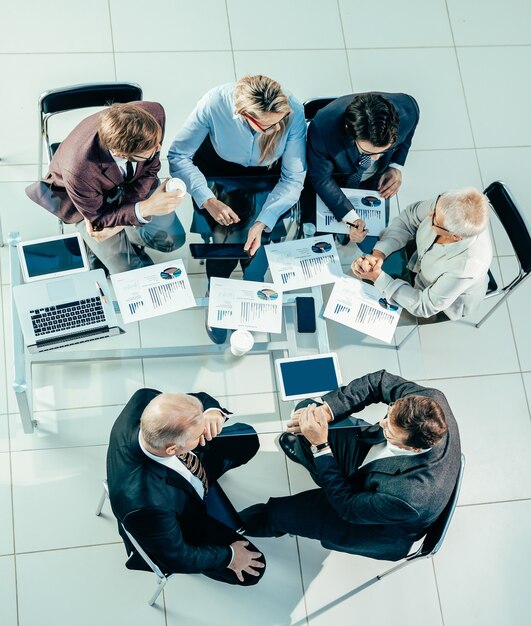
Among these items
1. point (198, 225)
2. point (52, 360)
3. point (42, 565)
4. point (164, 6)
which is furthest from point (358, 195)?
point (42, 565)

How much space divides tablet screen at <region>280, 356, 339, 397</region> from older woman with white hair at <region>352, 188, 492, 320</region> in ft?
1.49

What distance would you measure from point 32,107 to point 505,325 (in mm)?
3020

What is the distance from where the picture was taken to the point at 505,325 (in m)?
3.81

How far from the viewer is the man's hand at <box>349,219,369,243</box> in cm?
302

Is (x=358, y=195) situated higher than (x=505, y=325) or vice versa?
(x=358, y=195)

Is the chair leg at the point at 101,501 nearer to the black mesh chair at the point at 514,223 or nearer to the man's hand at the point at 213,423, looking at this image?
the man's hand at the point at 213,423

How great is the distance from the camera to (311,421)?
259 cm

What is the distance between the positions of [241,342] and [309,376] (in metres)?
0.31

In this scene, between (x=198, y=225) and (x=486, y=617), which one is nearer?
(x=198, y=225)

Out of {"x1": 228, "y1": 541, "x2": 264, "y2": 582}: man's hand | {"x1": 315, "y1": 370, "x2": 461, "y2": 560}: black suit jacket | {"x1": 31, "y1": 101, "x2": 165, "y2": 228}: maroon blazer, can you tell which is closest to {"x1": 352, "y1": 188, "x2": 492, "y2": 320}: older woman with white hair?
{"x1": 315, "y1": 370, "x2": 461, "y2": 560}: black suit jacket

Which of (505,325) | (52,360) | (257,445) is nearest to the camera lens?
(52,360)

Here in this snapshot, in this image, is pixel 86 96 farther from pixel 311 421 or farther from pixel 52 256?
pixel 311 421

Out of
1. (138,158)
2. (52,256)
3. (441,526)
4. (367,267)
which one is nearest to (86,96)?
(138,158)

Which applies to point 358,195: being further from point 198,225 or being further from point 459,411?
point 459,411
